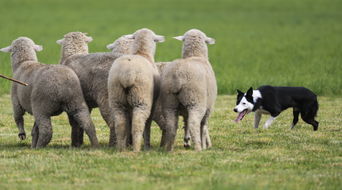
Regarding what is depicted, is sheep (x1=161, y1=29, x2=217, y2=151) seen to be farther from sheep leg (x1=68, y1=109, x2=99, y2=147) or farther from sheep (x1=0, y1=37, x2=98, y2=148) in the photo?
sheep (x1=0, y1=37, x2=98, y2=148)

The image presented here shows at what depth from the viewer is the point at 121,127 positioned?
10219mm

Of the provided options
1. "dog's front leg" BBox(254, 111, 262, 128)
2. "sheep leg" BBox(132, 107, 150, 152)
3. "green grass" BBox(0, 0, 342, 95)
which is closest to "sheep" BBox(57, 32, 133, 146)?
"sheep leg" BBox(132, 107, 150, 152)

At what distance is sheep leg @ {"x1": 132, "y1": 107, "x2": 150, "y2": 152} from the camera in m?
9.95

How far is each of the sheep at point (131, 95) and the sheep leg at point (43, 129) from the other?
Result: 1101 mm

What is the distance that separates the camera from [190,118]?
33.2 feet

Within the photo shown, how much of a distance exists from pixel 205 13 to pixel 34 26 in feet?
57.5

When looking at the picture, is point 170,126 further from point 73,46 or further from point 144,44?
point 73,46

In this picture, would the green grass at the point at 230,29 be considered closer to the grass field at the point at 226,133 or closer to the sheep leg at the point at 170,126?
the grass field at the point at 226,133

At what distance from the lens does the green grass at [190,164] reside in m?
8.04

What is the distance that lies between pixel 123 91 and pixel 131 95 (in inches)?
5.7

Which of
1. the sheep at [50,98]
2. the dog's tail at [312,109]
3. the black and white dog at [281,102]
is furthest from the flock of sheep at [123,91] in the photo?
the dog's tail at [312,109]

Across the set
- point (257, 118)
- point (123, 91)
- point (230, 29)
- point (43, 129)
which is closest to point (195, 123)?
point (123, 91)

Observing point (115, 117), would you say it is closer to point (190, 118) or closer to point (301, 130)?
point (190, 118)

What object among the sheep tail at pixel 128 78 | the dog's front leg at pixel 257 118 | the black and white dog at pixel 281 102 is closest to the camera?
the sheep tail at pixel 128 78
